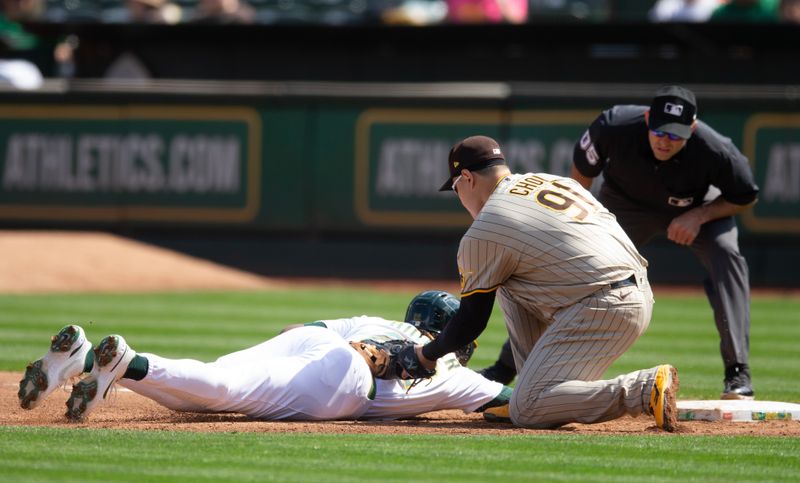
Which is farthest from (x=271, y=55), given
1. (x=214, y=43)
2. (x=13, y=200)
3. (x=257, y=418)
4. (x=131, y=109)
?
(x=257, y=418)

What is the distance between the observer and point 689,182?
6836 millimetres

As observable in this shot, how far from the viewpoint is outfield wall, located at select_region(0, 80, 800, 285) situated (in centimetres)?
1438

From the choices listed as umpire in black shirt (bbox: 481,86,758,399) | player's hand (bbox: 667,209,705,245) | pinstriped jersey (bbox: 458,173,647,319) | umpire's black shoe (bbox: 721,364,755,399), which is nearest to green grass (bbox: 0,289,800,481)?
umpire's black shoe (bbox: 721,364,755,399)

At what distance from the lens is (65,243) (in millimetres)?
14016

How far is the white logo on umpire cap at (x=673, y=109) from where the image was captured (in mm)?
6410

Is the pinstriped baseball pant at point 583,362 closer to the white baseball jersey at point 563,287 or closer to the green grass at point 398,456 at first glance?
the white baseball jersey at point 563,287

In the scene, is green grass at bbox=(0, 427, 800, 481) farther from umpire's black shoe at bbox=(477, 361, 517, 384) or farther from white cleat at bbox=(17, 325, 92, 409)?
umpire's black shoe at bbox=(477, 361, 517, 384)

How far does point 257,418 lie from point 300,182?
373 inches

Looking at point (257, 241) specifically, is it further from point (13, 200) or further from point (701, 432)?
point (701, 432)

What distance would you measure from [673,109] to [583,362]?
1.75 meters

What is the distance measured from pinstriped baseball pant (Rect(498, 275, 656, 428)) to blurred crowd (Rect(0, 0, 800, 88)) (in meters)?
10.9

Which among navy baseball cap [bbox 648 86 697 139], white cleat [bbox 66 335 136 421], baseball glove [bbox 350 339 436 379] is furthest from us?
navy baseball cap [bbox 648 86 697 139]

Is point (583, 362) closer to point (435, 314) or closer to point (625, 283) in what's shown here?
point (625, 283)

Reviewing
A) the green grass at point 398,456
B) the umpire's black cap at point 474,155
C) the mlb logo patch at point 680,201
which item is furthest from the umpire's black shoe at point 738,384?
the umpire's black cap at point 474,155
